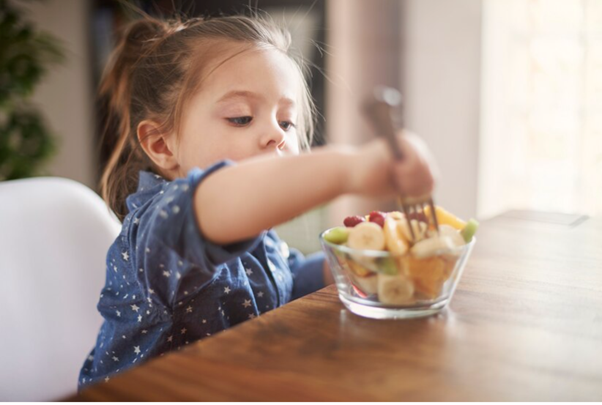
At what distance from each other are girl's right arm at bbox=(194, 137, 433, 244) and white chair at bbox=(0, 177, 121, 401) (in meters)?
0.53

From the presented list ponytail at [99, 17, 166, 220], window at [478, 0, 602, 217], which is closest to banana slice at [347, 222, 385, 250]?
ponytail at [99, 17, 166, 220]

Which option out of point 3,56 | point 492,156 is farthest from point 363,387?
point 3,56

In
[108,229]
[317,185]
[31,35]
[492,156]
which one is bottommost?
[492,156]

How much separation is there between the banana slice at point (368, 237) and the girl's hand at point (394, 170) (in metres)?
0.07

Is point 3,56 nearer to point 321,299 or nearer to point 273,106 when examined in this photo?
point 273,106

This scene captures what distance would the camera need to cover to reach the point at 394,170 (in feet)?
1.73

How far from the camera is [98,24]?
4.14m

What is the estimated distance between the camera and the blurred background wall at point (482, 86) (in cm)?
256

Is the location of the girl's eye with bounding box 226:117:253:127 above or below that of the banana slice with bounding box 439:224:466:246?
above

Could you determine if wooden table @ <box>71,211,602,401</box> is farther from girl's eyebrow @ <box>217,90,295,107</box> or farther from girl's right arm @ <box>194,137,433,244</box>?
girl's eyebrow @ <box>217,90,295,107</box>

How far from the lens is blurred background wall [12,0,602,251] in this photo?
256 centimetres

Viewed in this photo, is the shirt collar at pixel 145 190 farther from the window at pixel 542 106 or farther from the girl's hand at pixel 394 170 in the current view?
the window at pixel 542 106

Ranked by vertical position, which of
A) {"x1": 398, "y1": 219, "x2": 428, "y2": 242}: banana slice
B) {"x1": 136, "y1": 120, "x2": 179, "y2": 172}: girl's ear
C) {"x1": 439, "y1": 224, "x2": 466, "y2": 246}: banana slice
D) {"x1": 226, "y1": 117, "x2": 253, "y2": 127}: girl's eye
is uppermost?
{"x1": 226, "y1": 117, "x2": 253, "y2": 127}: girl's eye

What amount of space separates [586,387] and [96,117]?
13.2ft
